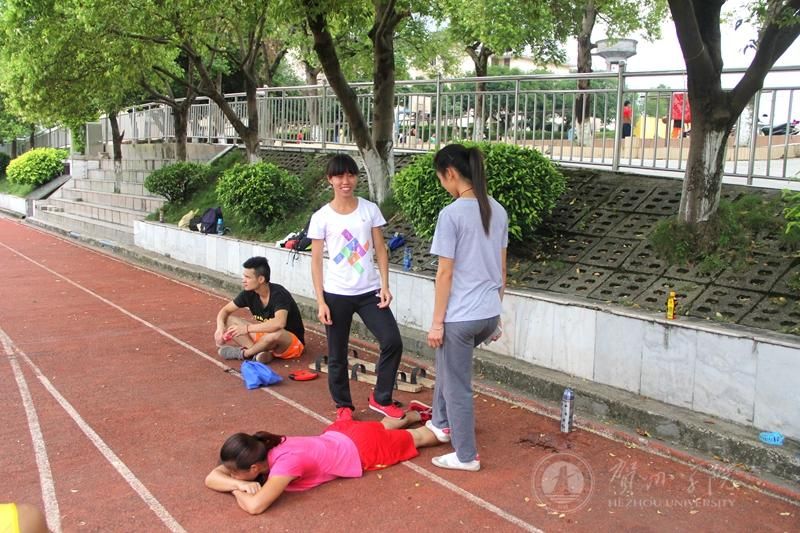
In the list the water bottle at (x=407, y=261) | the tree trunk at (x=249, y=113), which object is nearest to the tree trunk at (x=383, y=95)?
the water bottle at (x=407, y=261)

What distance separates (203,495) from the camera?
13.1 ft

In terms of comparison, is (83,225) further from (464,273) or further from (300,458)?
(464,273)

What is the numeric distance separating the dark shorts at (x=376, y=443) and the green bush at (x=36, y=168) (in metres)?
27.5

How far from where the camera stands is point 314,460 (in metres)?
4.01

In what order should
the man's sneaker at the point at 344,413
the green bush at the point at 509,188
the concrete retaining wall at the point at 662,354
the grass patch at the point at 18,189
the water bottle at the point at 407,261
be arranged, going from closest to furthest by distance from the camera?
the concrete retaining wall at the point at 662,354
the man's sneaker at the point at 344,413
the green bush at the point at 509,188
the water bottle at the point at 407,261
the grass patch at the point at 18,189

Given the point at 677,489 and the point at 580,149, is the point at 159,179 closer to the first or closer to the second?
the point at 580,149

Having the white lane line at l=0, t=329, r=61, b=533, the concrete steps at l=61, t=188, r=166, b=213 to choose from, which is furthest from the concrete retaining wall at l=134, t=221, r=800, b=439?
the concrete steps at l=61, t=188, r=166, b=213

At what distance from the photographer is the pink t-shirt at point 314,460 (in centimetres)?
389

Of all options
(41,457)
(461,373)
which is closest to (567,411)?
(461,373)

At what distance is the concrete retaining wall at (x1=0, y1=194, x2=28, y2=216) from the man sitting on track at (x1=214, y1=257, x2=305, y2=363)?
2239 centimetres

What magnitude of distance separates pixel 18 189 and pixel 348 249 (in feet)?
94.5

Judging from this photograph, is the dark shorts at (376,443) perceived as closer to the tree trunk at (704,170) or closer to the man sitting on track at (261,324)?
the man sitting on track at (261,324)

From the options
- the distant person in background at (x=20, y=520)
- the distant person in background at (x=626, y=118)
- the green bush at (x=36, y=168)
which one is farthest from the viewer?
the green bush at (x=36, y=168)

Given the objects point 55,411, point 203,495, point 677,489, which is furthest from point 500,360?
point 55,411
